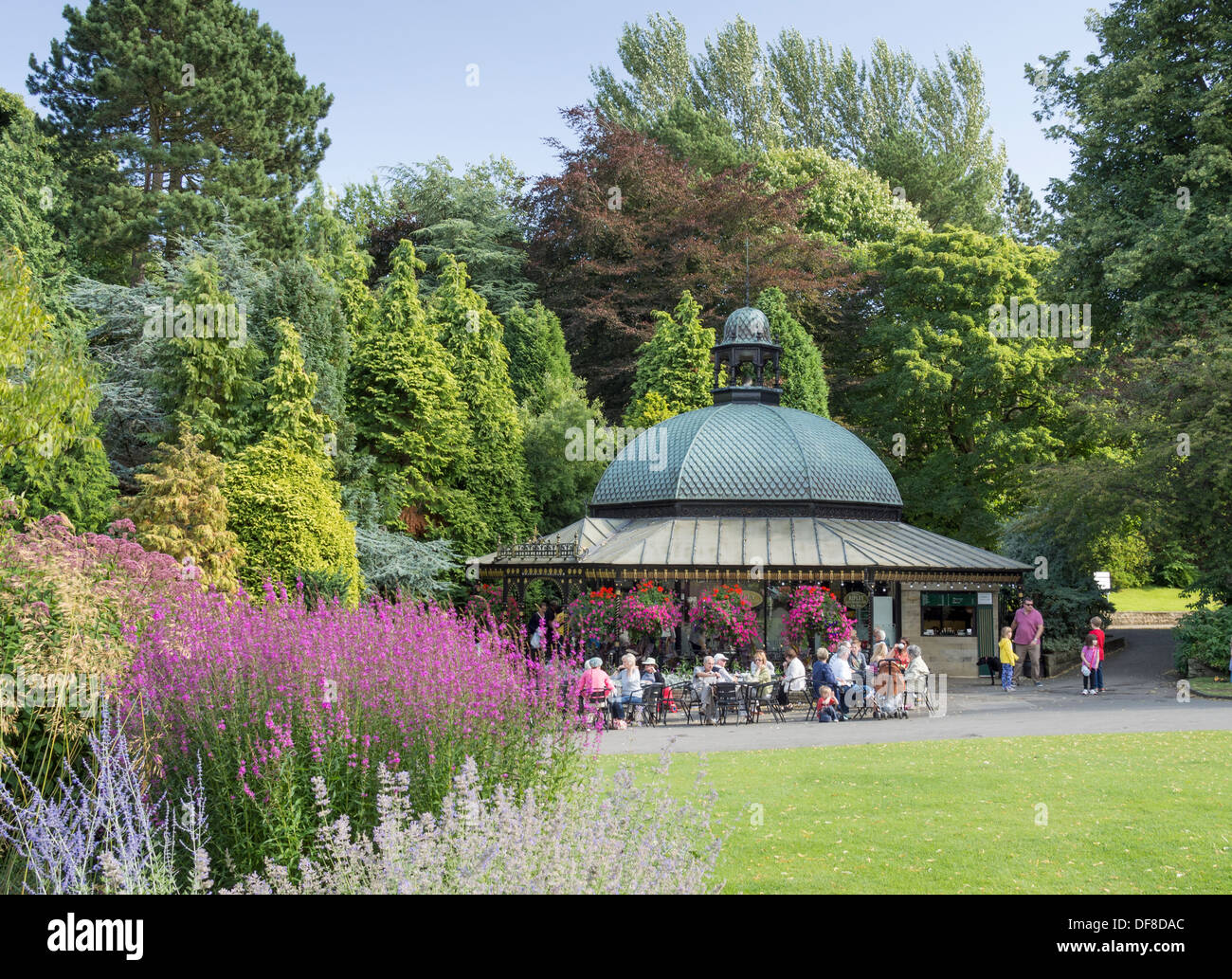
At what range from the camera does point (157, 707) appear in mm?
7059

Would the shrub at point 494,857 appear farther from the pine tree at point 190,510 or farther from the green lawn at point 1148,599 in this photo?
the green lawn at point 1148,599

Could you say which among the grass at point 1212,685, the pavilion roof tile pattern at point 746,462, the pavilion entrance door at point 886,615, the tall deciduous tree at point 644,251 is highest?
the tall deciduous tree at point 644,251

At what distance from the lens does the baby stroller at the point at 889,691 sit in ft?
56.4

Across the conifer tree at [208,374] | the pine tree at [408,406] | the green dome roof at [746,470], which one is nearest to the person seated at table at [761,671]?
the green dome roof at [746,470]

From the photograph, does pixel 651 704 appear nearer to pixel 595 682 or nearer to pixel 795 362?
pixel 595 682

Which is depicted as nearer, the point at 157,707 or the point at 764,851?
the point at 157,707

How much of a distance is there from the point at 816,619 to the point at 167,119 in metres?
20.1

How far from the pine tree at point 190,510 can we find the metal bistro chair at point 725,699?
320 inches

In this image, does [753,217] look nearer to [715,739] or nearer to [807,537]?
[807,537]

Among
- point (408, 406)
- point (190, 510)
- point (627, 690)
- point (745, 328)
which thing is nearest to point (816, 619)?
point (627, 690)

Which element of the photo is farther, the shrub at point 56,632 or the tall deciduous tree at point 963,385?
the tall deciduous tree at point 963,385

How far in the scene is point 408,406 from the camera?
27172 millimetres

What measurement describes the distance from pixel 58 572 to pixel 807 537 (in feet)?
56.6
